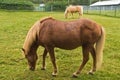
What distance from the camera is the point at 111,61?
25.1 feet

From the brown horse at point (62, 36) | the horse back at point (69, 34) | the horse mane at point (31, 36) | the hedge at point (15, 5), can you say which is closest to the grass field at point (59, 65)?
the brown horse at point (62, 36)

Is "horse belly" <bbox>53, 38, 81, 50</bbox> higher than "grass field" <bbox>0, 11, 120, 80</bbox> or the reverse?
higher

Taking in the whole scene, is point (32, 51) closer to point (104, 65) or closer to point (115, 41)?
point (104, 65)

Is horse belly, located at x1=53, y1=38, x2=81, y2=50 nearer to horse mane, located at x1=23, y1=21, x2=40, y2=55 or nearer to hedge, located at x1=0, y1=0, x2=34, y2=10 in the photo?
horse mane, located at x1=23, y1=21, x2=40, y2=55

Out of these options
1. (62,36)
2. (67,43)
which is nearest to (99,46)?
(67,43)

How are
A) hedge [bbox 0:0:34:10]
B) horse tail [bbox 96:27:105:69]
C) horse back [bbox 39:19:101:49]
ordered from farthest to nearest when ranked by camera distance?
hedge [bbox 0:0:34:10] < horse tail [bbox 96:27:105:69] < horse back [bbox 39:19:101:49]

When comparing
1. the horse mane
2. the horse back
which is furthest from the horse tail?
the horse mane

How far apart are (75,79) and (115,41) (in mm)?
5006

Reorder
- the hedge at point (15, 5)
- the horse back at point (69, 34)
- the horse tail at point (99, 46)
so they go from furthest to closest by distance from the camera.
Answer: the hedge at point (15, 5) → the horse tail at point (99, 46) → the horse back at point (69, 34)

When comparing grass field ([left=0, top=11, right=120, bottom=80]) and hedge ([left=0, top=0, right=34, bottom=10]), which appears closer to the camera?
grass field ([left=0, top=11, right=120, bottom=80])

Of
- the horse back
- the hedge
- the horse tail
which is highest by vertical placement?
the hedge

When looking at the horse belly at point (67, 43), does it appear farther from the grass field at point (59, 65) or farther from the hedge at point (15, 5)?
the hedge at point (15, 5)

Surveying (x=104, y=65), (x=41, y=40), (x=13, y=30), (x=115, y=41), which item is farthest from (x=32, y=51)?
(x=13, y=30)

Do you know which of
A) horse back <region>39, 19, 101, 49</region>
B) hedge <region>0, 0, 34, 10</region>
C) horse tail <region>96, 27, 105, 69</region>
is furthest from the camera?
hedge <region>0, 0, 34, 10</region>
